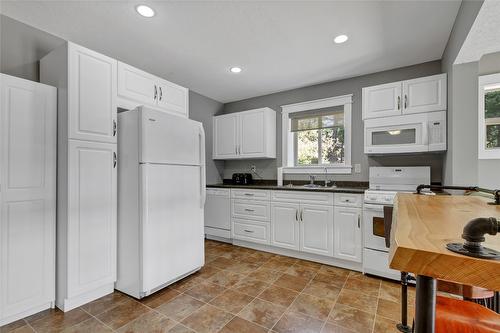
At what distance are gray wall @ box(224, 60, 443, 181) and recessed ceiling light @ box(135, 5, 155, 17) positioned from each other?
8.03 feet

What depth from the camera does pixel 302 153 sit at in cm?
396

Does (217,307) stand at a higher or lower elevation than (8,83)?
lower

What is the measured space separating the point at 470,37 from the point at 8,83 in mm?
3497

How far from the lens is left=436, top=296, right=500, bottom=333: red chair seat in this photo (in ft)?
2.63

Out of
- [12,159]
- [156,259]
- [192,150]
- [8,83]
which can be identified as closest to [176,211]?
[156,259]

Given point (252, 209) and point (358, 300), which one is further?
point (252, 209)

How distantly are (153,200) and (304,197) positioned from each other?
5.88 ft

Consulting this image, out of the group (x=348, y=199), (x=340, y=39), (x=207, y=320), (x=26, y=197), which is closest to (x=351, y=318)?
(x=207, y=320)

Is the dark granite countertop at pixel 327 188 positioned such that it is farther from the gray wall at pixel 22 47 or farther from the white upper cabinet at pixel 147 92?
the gray wall at pixel 22 47

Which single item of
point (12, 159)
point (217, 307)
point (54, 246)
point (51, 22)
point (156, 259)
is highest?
point (51, 22)

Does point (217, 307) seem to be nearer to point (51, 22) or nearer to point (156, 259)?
point (156, 259)

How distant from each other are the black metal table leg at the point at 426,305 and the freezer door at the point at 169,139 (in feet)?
6.76

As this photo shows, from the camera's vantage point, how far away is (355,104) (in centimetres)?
342

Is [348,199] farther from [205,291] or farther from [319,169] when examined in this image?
[205,291]
